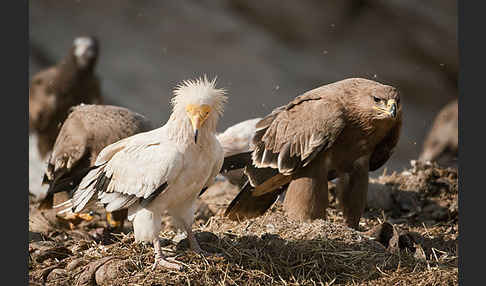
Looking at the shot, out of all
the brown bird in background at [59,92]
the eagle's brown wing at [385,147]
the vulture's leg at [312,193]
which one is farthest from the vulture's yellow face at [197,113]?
the brown bird in background at [59,92]

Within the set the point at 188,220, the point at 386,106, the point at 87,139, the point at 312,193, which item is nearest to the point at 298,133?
the point at 312,193

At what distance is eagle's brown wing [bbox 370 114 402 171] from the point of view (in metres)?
4.55

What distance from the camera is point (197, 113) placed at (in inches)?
130

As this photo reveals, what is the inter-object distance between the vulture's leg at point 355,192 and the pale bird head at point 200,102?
160 centimetres

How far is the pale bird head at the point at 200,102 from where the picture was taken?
3.31m

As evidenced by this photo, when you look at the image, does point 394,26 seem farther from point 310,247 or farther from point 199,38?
point 310,247

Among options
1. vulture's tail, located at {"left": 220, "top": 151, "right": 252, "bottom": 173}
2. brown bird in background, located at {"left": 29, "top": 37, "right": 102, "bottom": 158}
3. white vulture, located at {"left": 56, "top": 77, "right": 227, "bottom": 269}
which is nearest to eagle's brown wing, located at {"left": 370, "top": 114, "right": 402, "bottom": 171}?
vulture's tail, located at {"left": 220, "top": 151, "right": 252, "bottom": 173}

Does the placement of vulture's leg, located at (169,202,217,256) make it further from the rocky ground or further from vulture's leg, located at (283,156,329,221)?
vulture's leg, located at (283,156,329,221)

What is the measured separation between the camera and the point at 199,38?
8086 mm

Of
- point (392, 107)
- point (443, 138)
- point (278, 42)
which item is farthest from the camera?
point (278, 42)

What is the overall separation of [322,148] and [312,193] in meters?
0.35

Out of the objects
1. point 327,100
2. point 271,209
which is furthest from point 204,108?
point 271,209

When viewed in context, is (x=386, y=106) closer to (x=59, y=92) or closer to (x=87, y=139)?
(x=87, y=139)

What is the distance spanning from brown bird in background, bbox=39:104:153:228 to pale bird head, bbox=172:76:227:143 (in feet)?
5.06
